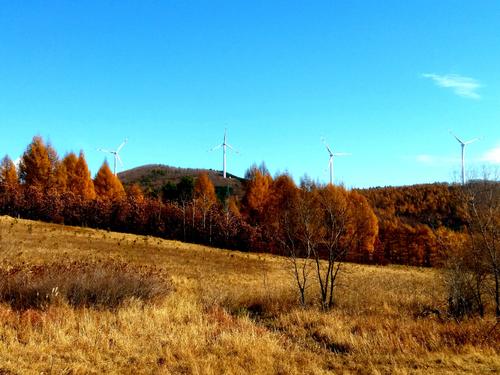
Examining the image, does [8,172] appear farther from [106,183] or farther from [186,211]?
[186,211]

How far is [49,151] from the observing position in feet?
239

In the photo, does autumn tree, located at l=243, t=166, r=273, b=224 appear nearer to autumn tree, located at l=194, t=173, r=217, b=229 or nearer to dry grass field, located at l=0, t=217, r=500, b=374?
autumn tree, located at l=194, t=173, r=217, b=229

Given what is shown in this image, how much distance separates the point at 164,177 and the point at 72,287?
142m

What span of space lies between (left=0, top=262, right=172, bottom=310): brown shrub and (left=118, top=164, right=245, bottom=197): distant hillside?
10342 cm

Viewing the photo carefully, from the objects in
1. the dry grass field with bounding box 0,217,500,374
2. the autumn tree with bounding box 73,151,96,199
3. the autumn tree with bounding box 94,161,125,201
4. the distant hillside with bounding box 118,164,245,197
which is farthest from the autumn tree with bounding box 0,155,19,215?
the dry grass field with bounding box 0,217,500,374

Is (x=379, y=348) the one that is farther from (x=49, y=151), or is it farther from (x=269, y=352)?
(x=49, y=151)

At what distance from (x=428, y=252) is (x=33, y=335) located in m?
72.9

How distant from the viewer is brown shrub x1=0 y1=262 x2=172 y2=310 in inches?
481

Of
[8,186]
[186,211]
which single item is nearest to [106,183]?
[8,186]

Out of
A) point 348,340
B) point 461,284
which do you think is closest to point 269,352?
point 348,340

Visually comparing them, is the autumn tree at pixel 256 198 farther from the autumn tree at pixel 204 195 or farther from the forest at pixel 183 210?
the autumn tree at pixel 204 195

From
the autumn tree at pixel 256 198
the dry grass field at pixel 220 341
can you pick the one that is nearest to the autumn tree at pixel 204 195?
the autumn tree at pixel 256 198

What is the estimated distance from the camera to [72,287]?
12852mm

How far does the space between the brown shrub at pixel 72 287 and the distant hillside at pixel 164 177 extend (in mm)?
103415
